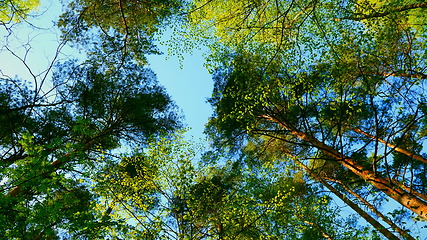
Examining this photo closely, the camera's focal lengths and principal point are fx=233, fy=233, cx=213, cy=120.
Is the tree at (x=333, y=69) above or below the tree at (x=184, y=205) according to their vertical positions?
above

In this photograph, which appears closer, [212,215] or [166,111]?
[212,215]

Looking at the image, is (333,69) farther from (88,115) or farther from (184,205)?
(88,115)

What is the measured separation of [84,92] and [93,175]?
2926 millimetres

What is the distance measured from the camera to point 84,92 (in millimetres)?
8109

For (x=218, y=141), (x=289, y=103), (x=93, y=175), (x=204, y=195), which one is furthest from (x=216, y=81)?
(x=93, y=175)

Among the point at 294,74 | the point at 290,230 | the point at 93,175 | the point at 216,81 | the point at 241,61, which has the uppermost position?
the point at 216,81

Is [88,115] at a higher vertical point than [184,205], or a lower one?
higher

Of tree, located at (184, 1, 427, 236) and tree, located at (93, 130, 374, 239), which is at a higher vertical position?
tree, located at (184, 1, 427, 236)

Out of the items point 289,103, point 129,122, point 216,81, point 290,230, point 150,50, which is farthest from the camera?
point 216,81

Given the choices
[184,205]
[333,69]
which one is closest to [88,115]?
[184,205]

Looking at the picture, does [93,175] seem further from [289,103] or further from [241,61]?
[289,103]

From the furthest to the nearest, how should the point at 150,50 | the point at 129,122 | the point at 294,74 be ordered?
the point at 129,122, the point at 150,50, the point at 294,74

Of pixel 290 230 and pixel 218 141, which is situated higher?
pixel 218 141

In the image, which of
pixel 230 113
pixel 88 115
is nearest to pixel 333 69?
pixel 230 113
